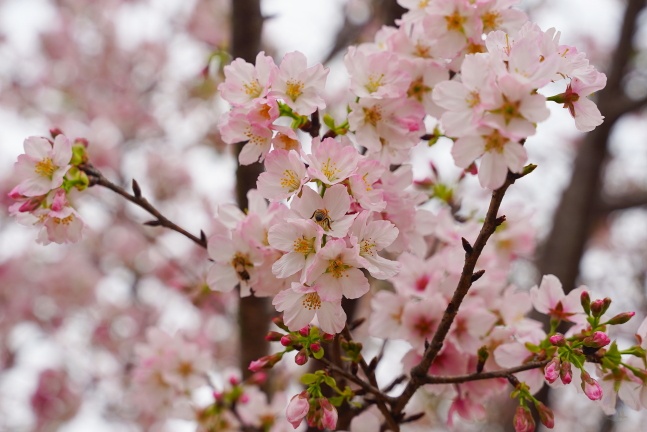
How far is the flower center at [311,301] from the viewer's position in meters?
1.00

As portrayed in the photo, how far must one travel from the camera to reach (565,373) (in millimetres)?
1017

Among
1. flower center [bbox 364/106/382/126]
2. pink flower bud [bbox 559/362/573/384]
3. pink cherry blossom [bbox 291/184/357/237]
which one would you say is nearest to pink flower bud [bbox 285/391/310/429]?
pink cherry blossom [bbox 291/184/357/237]

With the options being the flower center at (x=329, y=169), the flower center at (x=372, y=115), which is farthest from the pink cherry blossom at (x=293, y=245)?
the flower center at (x=372, y=115)

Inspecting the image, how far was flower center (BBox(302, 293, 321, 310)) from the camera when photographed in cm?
100

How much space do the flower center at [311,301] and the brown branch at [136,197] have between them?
42 centimetres

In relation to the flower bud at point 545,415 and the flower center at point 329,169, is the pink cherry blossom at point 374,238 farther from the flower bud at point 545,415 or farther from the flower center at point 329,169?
the flower bud at point 545,415

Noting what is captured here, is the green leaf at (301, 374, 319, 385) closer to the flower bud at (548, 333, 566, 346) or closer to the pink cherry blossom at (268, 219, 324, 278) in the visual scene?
the pink cherry blossom at (268, 219, 324, 278)

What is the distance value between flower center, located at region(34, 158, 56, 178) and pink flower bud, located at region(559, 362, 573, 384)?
98 centimetres

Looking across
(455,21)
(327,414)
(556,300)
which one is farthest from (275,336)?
(455,21)

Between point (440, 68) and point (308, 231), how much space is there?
54cm

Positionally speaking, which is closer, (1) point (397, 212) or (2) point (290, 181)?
(2) point (290, 181)

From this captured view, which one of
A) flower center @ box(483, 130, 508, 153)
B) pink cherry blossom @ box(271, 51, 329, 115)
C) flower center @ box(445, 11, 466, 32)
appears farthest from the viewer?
flower center @ box(445, 11, 466, 32)

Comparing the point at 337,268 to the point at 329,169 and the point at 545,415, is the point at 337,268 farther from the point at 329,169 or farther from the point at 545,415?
the point at 545,415

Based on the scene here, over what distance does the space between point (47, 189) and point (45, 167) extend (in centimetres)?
5
